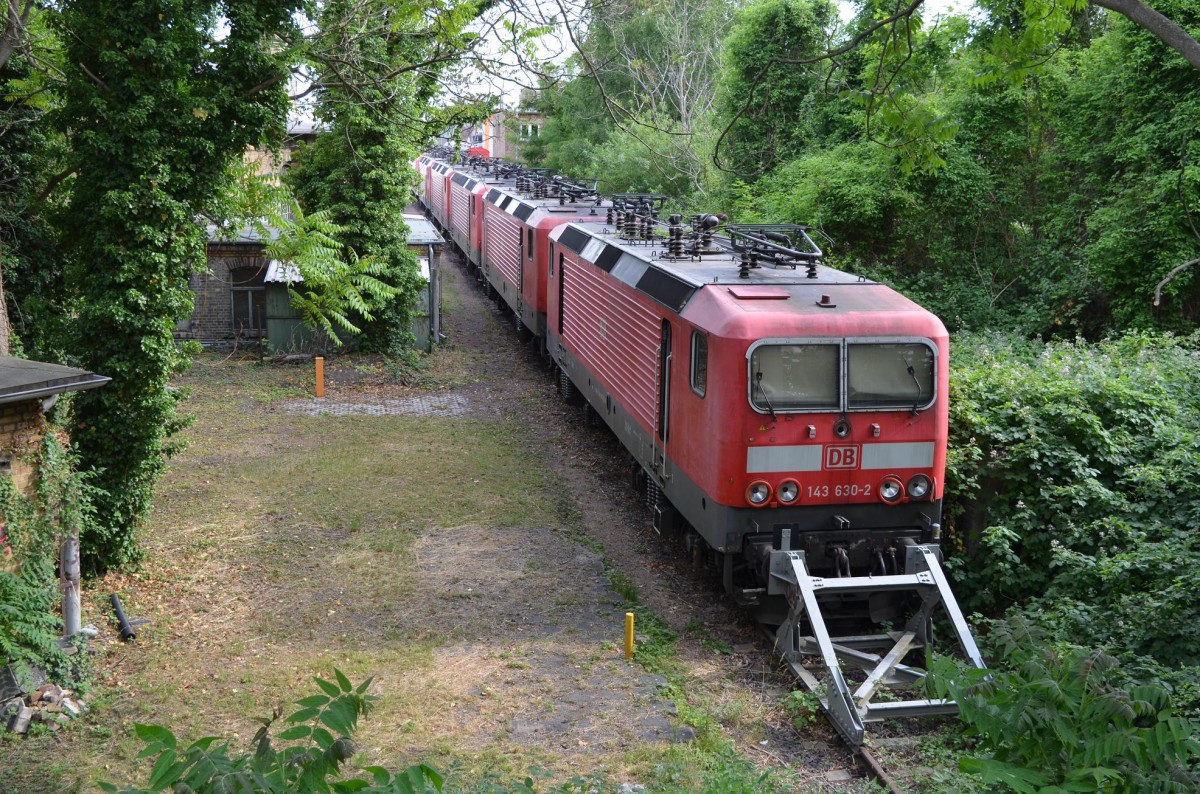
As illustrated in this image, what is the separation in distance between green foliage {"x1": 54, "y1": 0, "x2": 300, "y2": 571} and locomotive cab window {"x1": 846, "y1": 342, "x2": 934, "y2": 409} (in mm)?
6361

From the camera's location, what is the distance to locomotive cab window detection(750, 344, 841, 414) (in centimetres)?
888

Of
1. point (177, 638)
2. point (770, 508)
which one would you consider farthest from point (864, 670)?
point (177, 638)

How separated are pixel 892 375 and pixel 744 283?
1.60 metres

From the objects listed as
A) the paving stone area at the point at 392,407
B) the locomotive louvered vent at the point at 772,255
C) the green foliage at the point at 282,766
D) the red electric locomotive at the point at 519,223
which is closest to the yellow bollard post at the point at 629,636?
the locomotive louvered vent at the point at 772,255

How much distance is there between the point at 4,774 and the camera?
6895 millimetres

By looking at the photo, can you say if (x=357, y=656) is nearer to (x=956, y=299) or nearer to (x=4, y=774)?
(x=4, y=774)

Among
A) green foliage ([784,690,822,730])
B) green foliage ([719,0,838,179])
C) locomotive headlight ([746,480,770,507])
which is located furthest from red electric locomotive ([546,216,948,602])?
green foliage ([719,0,838,179])

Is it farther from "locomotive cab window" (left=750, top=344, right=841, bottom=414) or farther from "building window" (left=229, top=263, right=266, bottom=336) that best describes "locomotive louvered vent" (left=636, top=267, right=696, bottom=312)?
"building window" (left=229, top=263, right=266, bottom=336)

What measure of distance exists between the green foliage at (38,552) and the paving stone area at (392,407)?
8.11 metres

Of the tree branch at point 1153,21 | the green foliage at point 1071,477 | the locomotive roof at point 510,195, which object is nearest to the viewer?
the tree branch at point 1153,21

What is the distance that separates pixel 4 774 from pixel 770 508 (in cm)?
593

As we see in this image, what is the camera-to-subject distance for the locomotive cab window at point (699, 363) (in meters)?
9.34

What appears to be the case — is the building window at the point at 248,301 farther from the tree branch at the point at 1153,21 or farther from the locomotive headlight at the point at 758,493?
the tree branch at the point at 1153,21

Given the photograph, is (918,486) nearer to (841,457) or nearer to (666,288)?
(841,457)
